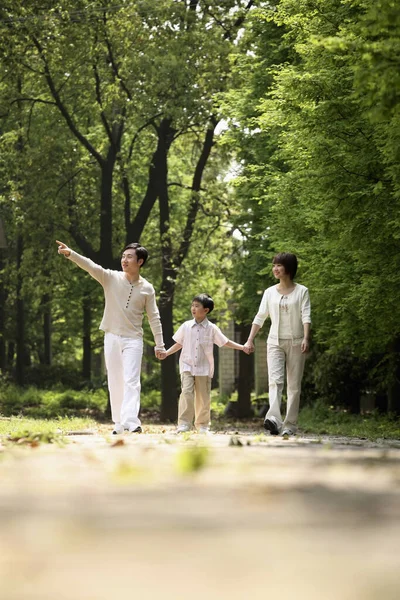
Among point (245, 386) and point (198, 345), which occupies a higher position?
point (198, 345)

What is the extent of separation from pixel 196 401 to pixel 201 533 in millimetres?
11827

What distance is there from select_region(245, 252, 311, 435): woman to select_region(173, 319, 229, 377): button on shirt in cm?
110

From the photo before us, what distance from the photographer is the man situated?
13.1 metres

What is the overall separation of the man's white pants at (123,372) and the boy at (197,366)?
142 cm

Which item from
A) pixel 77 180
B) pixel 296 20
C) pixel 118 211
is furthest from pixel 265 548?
pixel 118 211

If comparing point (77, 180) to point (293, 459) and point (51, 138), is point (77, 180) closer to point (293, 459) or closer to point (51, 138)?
point (51, 138)

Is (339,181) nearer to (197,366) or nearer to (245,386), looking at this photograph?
(197,366)

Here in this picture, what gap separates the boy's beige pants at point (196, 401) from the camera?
14.6 meters

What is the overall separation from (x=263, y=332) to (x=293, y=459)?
28.6 m

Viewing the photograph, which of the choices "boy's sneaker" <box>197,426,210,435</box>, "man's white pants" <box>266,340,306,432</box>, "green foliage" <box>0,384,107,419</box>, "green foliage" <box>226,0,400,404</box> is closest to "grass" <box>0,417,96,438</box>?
"boy's sneaker" <box>197,426,210,435</box>

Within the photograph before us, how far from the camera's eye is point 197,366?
1466 centimetres

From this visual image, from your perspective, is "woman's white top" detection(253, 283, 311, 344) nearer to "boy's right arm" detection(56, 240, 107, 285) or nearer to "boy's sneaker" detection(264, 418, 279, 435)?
"boy's sneaker" detection(264, 418, 279, 435)

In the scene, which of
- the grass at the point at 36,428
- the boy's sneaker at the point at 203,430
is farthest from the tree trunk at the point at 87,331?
the boy's sneaker at the point at 203,430

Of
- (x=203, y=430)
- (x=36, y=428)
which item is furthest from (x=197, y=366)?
(x=36, y=428)
